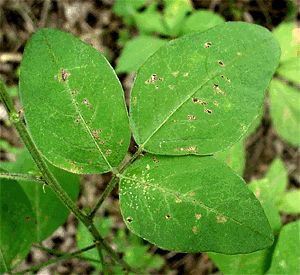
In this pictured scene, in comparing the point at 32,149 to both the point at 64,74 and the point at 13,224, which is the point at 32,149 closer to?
the point at 64,74

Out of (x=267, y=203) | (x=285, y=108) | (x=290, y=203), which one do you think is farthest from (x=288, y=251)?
(x=285, y=108)

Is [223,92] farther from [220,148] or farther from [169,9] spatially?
[169,9]

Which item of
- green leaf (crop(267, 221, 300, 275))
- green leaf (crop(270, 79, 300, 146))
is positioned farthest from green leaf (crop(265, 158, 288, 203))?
green leaf (crop(267, 221, 300, 275))

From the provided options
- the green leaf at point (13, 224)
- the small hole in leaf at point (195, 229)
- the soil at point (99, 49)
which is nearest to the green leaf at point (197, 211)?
the small hole in leaf at point (195, 229)

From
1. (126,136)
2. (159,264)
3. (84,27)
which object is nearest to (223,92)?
(126,136)

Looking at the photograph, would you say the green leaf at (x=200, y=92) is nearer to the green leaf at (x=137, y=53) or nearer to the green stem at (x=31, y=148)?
the green stem at (x=31, y=148)

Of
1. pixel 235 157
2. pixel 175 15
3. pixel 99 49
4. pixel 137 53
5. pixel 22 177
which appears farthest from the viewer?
pixel 99 49

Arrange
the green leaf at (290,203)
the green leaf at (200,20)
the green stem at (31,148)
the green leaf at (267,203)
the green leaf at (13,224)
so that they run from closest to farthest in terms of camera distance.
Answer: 1. the green stem at (31,148)
2. the green leaf at (13,224)
3. the green leaf at (267,203)
4. the green leaf at (290,203)
5. the green leaf at (200,20)
